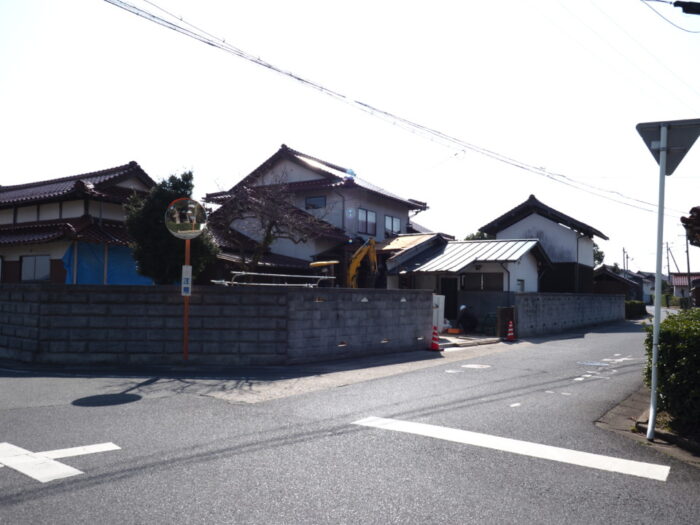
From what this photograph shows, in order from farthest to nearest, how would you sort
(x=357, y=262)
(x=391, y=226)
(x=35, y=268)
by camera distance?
(x=391, y=226), (x=357, y=262), (x=35, y=268)

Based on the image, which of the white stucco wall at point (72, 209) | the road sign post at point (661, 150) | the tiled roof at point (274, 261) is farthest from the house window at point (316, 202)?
the road sign post at point (661, 150)

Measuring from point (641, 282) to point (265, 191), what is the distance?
2629 inches

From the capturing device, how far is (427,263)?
24.6 metres

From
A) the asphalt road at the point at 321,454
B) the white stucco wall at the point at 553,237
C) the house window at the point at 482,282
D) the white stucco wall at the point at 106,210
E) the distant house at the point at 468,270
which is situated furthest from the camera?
the white stucco wall at the point at 553,237

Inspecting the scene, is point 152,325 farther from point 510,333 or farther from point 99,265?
point 510,333

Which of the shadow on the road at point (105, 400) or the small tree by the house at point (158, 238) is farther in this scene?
the small tree by the house at point (158, 238)

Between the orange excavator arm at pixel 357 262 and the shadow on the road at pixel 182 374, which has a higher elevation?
the orange excavator arm at pixel 357 262

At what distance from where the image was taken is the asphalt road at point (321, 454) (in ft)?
12.6

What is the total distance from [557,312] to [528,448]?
2046 cm

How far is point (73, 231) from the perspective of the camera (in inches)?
661

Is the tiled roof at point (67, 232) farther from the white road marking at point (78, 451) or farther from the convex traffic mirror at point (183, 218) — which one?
the white road marking at point (78, 451)

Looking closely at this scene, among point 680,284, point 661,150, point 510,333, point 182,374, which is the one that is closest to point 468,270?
point 510,333

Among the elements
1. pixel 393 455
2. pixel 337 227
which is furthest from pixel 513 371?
pixel 337 227

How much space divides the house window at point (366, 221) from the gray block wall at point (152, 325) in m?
15.6
